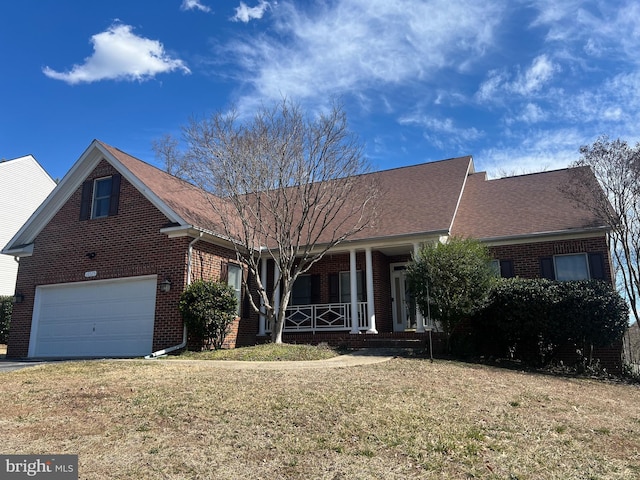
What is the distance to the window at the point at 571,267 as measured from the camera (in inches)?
545

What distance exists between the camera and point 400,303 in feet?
55.6

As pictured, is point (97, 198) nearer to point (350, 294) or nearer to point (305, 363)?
point (350, 294)

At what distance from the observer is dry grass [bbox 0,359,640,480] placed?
4504mm

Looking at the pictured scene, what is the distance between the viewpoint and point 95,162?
15648 mm

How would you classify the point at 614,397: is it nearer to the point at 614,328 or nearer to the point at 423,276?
the point at 614,328

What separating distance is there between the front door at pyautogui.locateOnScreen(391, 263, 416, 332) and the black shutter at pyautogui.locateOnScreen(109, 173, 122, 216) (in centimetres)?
933

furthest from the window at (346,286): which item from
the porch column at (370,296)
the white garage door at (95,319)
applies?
the white garage door at (95,319)

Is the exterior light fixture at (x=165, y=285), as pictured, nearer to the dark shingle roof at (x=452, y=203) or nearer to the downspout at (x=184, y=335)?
the downspout at (x=184, y=335)

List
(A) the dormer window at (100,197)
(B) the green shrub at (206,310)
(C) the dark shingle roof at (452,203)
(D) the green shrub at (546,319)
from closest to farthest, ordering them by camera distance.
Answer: (D) the green shrub at (546,319), (B) the green shrub at (206,310), (C) the dark shingle roof at (452,203), (A) the dormer window at (100,197)

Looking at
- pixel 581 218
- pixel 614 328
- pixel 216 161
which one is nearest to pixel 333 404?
pixel 614 328

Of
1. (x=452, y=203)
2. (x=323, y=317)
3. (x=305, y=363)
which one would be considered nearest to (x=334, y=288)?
(x=323, y=317)

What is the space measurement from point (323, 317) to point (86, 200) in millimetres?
8532

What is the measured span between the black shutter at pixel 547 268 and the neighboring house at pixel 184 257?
0.13 feet

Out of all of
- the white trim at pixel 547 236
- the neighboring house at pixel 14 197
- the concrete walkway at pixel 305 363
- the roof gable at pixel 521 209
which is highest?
the neighboring house at pixel 14 197
